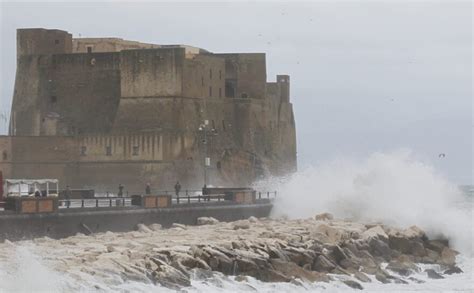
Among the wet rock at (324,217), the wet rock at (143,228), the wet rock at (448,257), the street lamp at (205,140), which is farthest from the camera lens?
the street lamp at (205,140)

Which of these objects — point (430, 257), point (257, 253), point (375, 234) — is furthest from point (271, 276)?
point (430, 257)

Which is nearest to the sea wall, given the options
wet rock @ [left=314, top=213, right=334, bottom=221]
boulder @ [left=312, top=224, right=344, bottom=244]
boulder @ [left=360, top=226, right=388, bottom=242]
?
wet rock @ [left=314, top=213, right=334, bottom=221]

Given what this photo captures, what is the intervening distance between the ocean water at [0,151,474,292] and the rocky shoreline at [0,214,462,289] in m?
0.28

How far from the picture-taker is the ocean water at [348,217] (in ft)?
66.8

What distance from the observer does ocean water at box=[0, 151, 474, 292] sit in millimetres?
20359

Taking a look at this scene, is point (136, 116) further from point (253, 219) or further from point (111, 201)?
point (111, 201)

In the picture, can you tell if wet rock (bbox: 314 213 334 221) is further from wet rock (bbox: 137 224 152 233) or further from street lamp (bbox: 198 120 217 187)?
street lamp (bbox: 198 120 217 187)

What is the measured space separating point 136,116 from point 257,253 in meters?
25.0

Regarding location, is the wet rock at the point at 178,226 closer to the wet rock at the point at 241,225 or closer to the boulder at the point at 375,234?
the wet rock at the point at 241,225

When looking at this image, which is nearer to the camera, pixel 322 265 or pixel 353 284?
pixel 353 284

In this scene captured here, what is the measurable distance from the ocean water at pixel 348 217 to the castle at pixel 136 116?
368 centimetres

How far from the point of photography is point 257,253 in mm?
25469

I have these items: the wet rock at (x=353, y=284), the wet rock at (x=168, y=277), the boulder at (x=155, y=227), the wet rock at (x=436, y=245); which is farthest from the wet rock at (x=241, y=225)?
the wet rock at (x=168, y=277)

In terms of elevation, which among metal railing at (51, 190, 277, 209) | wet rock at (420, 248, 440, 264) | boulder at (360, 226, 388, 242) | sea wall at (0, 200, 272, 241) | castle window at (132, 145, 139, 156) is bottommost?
wet rock at (420, 248, 440, 264)
